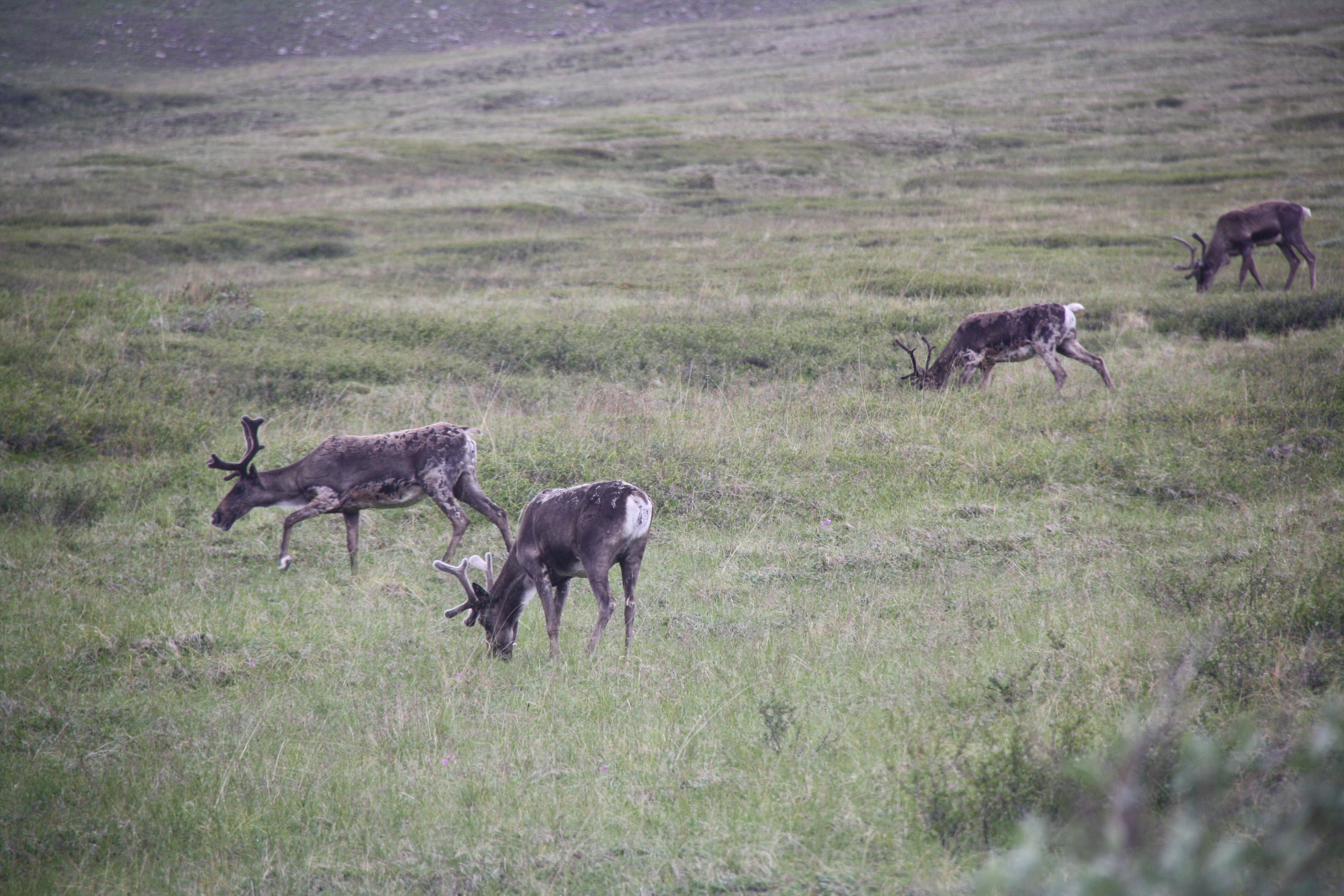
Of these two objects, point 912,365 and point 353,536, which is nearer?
point 353,536

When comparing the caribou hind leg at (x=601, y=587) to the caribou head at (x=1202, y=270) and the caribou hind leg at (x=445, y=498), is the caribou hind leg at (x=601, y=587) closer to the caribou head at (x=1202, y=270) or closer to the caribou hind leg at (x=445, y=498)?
the caribou hind leg at (x=445, y=498)

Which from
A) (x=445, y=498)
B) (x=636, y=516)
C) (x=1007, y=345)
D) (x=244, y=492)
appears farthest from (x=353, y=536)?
(x=1007, y=345)

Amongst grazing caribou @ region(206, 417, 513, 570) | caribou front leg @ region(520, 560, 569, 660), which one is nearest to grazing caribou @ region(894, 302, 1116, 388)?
grazing caribou @ region(206, 417, 513, 570)

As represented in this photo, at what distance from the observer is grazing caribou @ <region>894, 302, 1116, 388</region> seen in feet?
47.8

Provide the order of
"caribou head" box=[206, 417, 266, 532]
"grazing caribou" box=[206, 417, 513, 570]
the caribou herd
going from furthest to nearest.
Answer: "caribou head" box=[206, 417, 266, 532] < "grazing caribou" box=[206, 417, 513, 570] < the caribou herd

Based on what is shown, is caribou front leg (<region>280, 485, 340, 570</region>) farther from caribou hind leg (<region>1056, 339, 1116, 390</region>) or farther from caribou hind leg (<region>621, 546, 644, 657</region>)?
caribou hind leg (<region>1056, 339, 1116, 390</region>)

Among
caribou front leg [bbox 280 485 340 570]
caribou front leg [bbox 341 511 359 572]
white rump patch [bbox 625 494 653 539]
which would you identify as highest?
white rump patch [bbox 625 494 653 539]

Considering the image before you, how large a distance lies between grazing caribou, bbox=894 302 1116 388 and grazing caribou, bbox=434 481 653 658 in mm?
7892

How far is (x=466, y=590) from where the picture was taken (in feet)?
26.2

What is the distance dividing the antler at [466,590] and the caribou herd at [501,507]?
0.6 inches

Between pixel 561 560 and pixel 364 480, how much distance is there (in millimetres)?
3390

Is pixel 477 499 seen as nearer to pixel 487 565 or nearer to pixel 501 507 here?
pixel 501 507

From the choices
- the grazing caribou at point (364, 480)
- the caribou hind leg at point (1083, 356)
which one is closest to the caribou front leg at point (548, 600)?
the grazing caribou at point (364, 480)

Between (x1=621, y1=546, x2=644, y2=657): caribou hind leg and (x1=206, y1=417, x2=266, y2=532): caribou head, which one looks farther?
(x1=206, y1=417, x2=266, y2=532): caribou head
